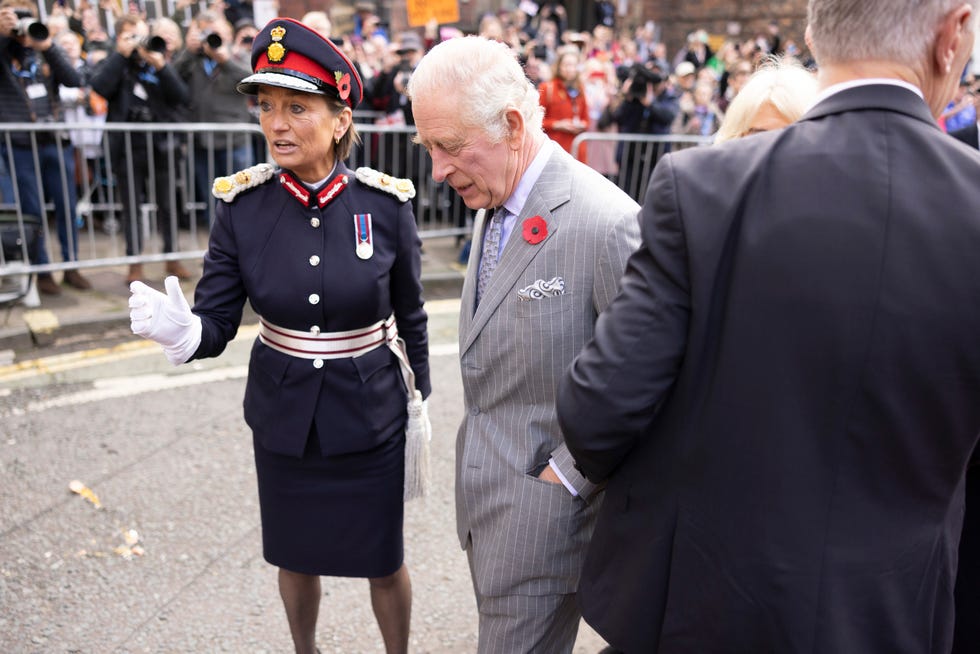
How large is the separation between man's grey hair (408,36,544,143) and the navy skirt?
114 centimetres

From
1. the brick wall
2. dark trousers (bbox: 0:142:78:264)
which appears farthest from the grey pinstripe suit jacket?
the brick wall

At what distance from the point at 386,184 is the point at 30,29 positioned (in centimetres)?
509

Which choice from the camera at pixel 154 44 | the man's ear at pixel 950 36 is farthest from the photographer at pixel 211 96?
the man's ear at pixel 950 36

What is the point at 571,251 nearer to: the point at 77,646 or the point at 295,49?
the point at 295,49

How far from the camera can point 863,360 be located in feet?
4.26

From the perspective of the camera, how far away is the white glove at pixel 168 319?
7.22 ft

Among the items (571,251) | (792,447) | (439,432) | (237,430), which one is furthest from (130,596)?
(792,447)

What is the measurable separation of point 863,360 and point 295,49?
1.80 metres

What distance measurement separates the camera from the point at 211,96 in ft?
25.3

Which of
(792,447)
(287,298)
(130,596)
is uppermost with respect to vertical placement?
(792,447)

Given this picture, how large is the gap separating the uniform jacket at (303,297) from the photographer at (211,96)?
489cm

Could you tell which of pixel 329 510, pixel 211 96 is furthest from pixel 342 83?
pixel 211 96

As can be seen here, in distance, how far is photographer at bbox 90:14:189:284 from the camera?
6.64 metres

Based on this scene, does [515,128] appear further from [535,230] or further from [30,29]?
[30,29]
